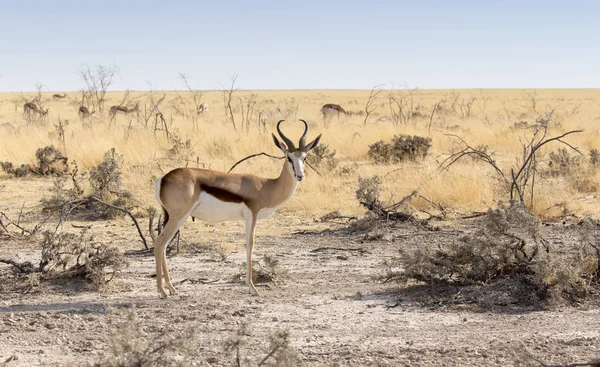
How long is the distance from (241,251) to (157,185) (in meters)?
2.65

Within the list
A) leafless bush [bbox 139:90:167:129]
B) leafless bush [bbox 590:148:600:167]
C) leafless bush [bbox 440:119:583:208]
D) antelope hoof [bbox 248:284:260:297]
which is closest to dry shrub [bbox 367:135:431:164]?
leafless bush [bbox 440:119:583:208]

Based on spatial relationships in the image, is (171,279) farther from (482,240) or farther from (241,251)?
(482,240)

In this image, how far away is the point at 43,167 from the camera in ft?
54.3

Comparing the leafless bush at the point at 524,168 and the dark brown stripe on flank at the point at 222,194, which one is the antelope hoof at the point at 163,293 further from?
the leafless bush at the point at 524,168

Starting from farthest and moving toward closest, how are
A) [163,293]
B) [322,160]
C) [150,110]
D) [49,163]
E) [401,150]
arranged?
[150,110] → [401,150] → [49,163] → [322,160] → [163,293]

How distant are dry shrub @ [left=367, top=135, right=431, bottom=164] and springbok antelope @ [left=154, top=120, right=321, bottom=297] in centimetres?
1031

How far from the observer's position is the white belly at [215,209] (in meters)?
7.45

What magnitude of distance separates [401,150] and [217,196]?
11145 millimetres

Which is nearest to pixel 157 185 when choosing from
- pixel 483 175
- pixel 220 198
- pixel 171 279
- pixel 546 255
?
pixel 220 198

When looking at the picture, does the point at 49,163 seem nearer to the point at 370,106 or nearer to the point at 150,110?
the point at 150,110

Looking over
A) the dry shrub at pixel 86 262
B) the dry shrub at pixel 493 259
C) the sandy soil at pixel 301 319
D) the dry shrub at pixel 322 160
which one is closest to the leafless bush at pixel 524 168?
the dry shrub at pixel 493 259

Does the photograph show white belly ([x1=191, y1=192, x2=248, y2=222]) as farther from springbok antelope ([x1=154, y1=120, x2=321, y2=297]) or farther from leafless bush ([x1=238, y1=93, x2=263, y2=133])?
leafless bush ([x1=238, y1=93, x2=263, y2=133])

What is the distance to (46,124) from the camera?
2806cm

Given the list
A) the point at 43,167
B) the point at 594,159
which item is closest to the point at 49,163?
the point at 43,167
